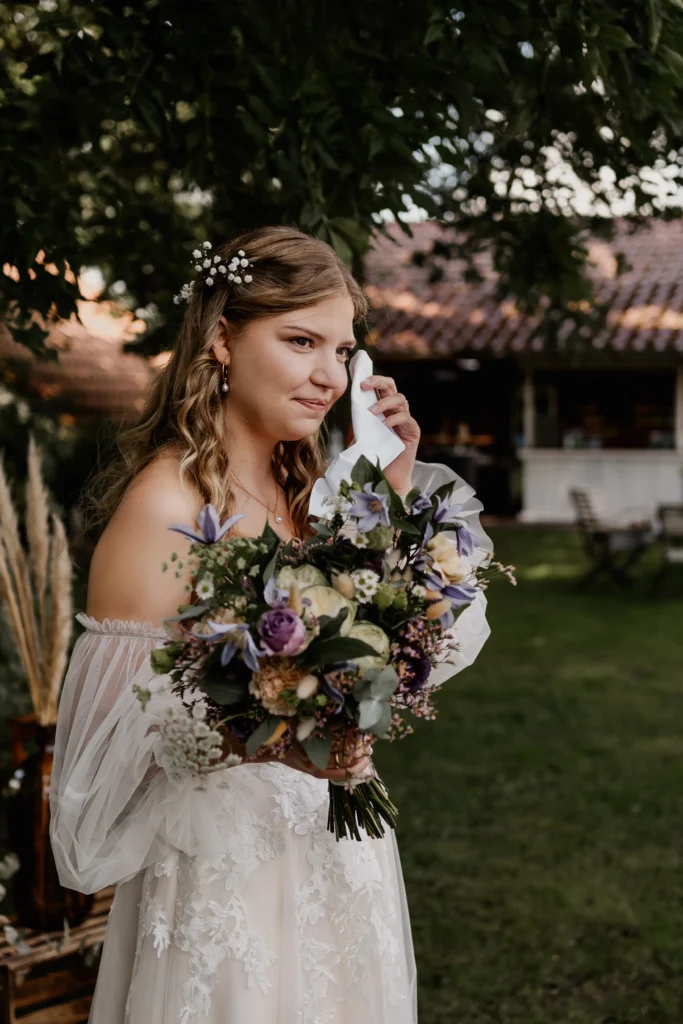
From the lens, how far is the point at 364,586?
1.69 meters

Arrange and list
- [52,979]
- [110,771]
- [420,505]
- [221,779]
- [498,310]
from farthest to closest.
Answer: [498,310] < [52,979] < [221,779] < [110,771] < [420,505]

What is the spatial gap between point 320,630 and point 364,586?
113 mm

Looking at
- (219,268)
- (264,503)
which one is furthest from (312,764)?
(219,268)

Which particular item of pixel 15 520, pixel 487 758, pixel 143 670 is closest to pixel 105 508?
pixel 143 670

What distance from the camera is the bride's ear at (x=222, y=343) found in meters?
2.22

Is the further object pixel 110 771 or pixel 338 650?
pixel 110 771

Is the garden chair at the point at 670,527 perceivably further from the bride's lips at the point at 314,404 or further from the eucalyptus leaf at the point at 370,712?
the eucalyptus leaf at the point at 370,712

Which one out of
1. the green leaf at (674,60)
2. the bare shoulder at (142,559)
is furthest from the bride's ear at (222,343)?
the green leaf at (674,60)

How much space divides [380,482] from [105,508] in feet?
2.37

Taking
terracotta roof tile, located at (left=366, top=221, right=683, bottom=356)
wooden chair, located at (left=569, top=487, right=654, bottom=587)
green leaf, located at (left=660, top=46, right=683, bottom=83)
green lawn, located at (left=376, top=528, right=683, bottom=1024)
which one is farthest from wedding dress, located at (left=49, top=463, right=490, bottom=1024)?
→ terracotta roof tile, located at (left=366, top=221, right=683, bottom=356)

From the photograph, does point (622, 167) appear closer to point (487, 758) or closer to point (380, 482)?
point (380, 482)

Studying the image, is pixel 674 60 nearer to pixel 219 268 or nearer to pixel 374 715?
pixel 219 268

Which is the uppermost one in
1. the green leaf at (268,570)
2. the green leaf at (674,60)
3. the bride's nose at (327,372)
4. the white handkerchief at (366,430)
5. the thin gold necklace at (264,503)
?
the green leaf at (674,60)

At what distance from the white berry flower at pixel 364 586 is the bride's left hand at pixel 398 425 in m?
0.61
